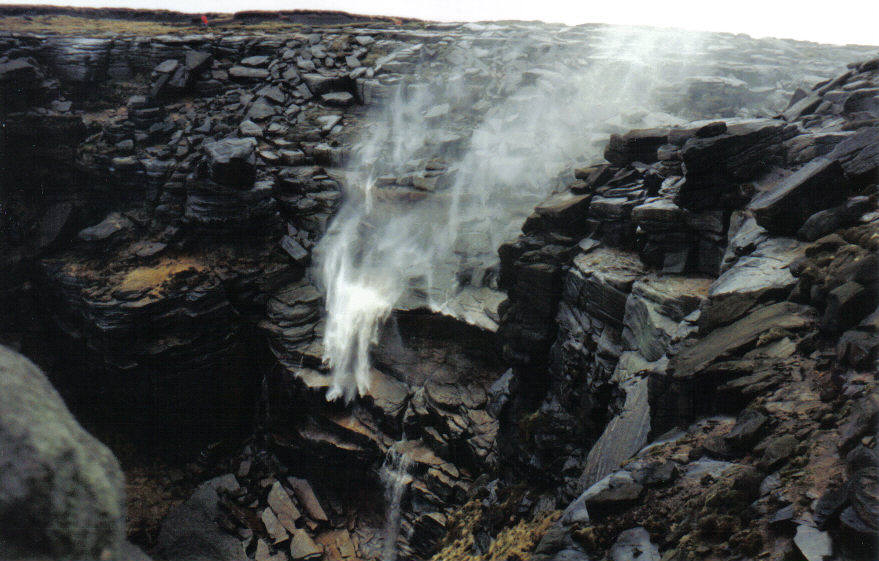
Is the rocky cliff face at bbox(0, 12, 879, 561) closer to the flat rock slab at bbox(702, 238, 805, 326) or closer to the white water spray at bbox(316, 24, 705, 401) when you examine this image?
the flat rock slab at bbox(702, 238, 805, 326)

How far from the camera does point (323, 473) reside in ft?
50.1

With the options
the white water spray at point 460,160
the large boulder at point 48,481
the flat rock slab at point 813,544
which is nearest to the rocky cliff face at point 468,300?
the flat rock slab at point 813,544

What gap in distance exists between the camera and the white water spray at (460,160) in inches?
589

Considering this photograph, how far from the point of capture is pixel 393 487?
1369cm

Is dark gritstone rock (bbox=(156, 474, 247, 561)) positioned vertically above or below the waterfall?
below

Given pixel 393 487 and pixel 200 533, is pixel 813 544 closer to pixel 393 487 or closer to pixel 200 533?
pixel 393 487

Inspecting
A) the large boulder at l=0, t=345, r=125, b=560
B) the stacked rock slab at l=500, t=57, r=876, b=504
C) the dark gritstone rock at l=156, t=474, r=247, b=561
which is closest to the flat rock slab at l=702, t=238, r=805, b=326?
the stacked rock slab at l=500, t=57, r=876, b=504

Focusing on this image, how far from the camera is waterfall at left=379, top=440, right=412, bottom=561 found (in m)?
13.5

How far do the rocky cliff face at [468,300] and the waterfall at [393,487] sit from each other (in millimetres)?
110

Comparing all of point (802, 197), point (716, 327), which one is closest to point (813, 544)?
point (716, 327)

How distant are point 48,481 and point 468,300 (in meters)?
12.6

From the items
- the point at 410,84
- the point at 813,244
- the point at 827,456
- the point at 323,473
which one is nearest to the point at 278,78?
the point at 410,84

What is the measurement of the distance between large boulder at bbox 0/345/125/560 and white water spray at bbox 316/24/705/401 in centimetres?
1232

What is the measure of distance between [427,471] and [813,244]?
10231 mm
